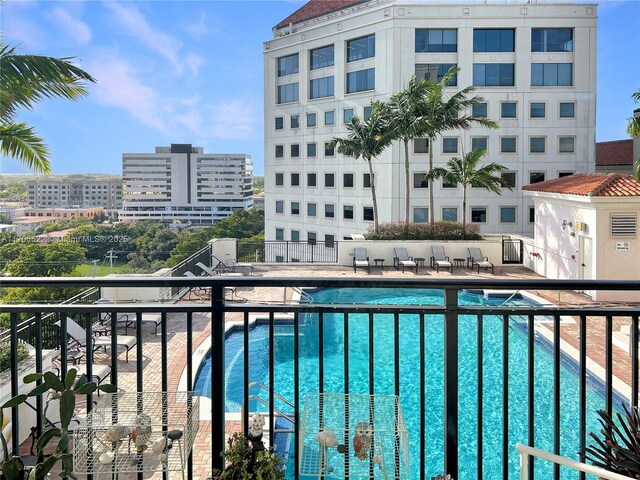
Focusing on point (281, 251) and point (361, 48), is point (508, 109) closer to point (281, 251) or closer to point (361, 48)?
point (361, 48)

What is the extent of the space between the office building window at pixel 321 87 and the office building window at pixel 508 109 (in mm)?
9047

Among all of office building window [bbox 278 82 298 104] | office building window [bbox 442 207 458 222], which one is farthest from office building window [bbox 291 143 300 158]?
office building window [bbox 442 207 458 222]

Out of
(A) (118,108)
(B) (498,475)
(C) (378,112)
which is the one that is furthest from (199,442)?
(A) (118,108)

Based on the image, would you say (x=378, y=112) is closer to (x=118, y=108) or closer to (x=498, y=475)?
(x=498, y=475)

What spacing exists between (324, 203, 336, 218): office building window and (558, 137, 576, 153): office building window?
466 inches

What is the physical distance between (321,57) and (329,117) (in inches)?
145

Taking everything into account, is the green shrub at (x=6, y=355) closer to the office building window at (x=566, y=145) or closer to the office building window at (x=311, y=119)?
the office building window at (x=311, y=119)

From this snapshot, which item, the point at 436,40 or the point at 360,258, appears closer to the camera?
the point at 360,258

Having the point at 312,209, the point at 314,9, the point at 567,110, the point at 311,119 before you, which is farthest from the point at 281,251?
the point at 314,9

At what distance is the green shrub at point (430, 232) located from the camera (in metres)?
18.4

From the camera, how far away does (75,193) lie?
1870 centimetres

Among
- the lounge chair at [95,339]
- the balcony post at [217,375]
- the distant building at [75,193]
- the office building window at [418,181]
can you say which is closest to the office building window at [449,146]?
the office building window at [418,181]

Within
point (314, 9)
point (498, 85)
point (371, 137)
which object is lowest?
point (371, 137)

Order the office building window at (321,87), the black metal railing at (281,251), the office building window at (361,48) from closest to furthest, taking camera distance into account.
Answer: the black metal railing at (281,251) → the office building window at (361,48) → the office building window at (321,87)
